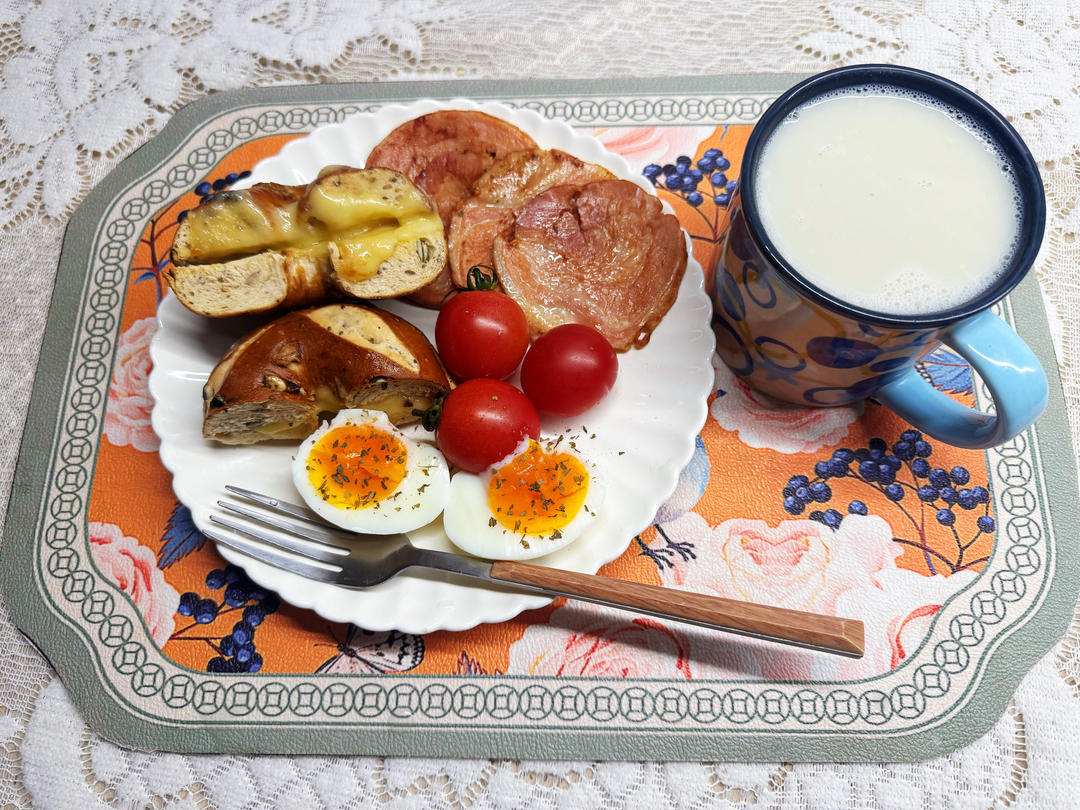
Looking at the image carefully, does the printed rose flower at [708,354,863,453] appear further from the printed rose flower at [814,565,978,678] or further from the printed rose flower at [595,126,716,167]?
the printed rose flower at [595,126,716,167]

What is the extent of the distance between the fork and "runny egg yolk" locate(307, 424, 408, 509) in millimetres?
67

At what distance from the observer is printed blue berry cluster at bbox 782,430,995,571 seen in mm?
1384

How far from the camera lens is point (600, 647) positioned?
1.30 meters

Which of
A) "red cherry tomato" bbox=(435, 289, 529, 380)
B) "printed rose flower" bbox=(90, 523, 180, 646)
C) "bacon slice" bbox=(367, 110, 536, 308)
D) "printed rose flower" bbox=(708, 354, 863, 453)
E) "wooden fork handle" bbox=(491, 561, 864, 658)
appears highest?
"bacon slice" bbox=(367, 110, 536, 308)

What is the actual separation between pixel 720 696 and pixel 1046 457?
0.75m

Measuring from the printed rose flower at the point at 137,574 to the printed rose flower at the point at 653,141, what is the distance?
1226mm

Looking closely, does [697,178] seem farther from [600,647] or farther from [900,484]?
[600,647]

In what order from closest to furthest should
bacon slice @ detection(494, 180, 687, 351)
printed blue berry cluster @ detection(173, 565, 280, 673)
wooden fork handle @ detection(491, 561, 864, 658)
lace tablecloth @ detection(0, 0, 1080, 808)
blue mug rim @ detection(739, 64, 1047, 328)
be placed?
blue mug rim @ detection(739, 64, 1047, 328) < wooden fork handle @ detection(491, 561, 864, 658) < printed blue berry cluster @ detection(173, 565, 280, 673) < bacon slice @ detection(494, 180, 687, 351) < lace tablecloth @ detection(0, 0, 1080, 808)

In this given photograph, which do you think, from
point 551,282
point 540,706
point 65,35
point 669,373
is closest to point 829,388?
point 669,373

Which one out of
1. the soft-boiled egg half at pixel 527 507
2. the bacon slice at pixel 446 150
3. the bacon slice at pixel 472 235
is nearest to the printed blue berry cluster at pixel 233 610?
the soft-boiled egg half at pixel 527 507

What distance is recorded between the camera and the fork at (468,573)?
120 cm

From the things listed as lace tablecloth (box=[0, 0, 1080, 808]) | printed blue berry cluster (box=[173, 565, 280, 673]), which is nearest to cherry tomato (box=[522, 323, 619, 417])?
printed blue berry cluster (box=[173, 565, 280, 673])

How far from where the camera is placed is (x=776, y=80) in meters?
1.74

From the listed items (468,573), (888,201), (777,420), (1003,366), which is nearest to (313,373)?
(468,573)
